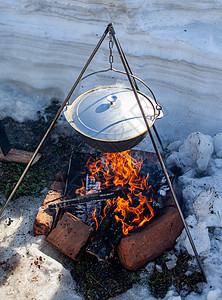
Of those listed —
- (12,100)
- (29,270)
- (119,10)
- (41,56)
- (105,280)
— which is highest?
(119,10)

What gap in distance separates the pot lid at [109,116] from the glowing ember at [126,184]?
47.8 inches

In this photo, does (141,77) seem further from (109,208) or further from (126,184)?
(109,208)

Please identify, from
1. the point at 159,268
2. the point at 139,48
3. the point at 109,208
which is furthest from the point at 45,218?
the point at 139,48

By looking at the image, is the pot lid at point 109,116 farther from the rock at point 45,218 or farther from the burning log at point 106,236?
the rock at point 45,218

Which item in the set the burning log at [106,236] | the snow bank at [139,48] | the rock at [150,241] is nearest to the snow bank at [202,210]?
the rock at [150,241]

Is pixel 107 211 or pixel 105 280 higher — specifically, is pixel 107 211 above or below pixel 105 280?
above

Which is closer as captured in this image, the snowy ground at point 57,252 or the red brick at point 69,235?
the snowy ground at point 57,252

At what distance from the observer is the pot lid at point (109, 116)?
269 cm

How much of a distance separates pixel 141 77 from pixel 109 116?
2884 millimetres

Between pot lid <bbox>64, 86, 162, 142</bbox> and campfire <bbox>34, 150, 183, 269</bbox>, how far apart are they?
1216mm

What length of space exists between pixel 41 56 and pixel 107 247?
14.9 ft

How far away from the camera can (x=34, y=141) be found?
5.08 m

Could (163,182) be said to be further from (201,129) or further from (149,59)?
(149,59)

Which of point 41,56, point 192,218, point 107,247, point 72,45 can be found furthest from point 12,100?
point 192,218
